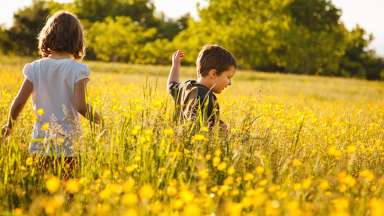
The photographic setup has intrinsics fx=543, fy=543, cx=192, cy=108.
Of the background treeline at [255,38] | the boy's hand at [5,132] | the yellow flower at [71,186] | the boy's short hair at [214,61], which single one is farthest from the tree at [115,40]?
the yellow flower at [71,186]

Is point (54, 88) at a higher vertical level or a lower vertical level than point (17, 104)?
higher

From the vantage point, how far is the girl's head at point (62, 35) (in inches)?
156

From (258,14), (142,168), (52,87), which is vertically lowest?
(142,168)

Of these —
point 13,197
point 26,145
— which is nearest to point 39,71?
point 26,145

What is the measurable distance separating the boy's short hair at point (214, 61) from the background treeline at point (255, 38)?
117 ft

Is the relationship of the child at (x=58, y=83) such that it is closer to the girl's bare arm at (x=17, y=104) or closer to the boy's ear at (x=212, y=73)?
the girl's bare arm at (x=17, y=104)

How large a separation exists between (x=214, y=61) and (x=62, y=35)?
1.48m

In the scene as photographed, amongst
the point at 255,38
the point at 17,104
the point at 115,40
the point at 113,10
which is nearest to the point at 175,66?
the point at 17,104

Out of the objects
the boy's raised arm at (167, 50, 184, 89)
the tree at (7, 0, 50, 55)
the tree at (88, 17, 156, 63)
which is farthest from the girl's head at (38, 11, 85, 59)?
the tree at (88, 17, 156, 63)

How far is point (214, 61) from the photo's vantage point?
4.88 meters

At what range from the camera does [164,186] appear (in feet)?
11.3

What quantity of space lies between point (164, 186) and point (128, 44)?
44643 millimetres

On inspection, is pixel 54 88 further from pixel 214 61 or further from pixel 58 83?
pixel 214 61

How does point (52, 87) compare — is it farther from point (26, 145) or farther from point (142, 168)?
point (142, 168)
